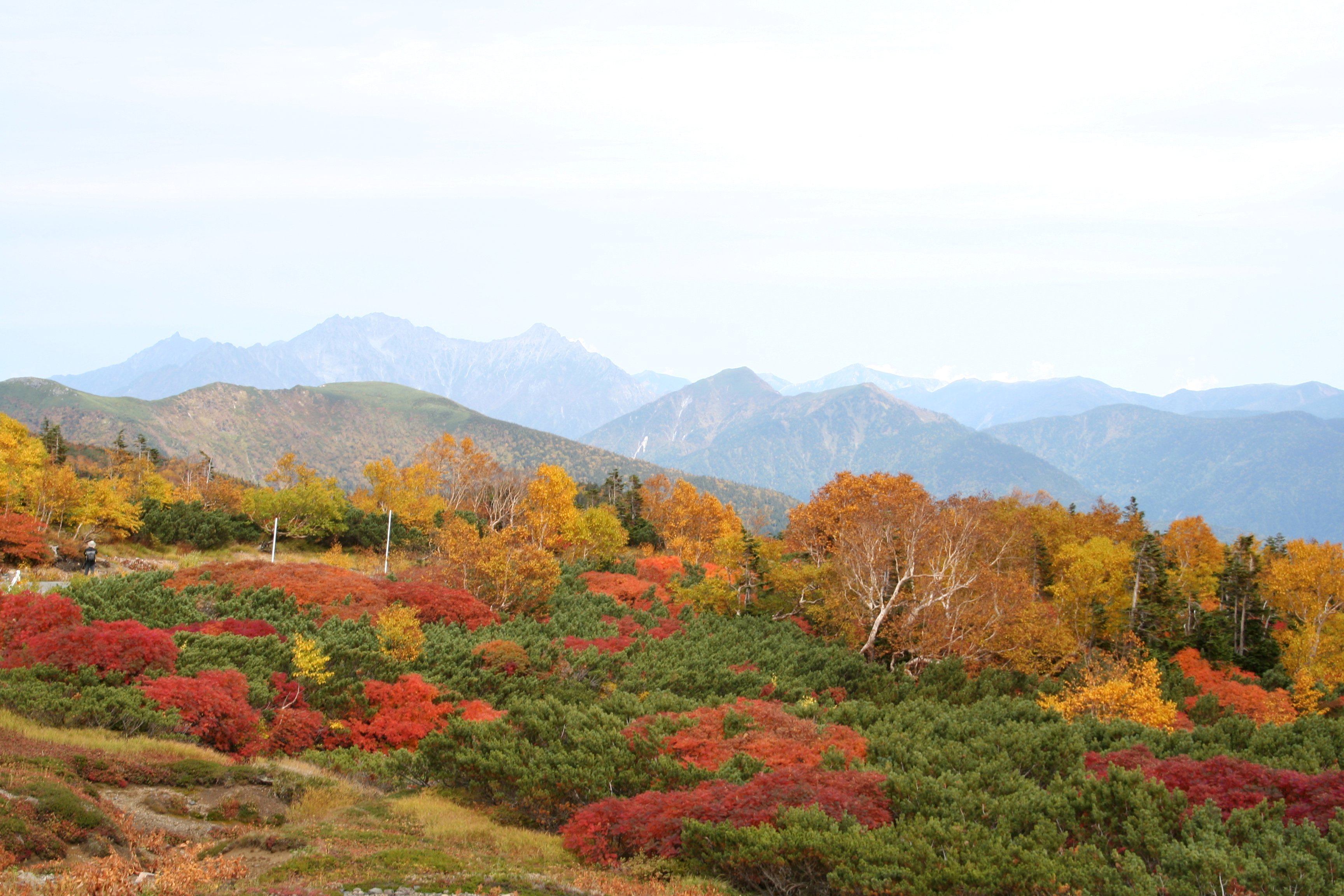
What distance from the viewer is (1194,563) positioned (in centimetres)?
6219

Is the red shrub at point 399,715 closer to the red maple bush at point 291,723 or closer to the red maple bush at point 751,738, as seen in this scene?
the red maple bush at point 291,723

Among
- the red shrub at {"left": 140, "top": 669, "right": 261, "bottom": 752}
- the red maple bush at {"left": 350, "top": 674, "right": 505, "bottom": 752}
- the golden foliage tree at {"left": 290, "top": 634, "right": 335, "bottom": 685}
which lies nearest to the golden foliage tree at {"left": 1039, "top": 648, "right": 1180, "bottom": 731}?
the red maple bush at {"left": 350, "top": 674, "right": 505, "bottom": 752}

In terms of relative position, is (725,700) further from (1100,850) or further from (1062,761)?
(1100,850)

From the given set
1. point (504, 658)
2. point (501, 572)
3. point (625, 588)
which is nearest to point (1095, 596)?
point (625, 588)

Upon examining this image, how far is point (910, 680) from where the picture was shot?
34219 millimetres

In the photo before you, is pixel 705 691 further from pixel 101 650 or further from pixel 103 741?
pixel 101 650

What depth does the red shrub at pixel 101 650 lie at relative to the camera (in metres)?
22.4

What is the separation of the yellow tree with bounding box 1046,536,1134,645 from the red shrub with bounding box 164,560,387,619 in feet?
124

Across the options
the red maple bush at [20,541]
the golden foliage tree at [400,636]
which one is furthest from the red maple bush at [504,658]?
the red maple bush at [20,541]

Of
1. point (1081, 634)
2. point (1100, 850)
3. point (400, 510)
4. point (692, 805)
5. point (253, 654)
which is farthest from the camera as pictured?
point (400, 510)

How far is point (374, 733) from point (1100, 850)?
1952 cm

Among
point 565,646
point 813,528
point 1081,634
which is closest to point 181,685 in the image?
point 565,646

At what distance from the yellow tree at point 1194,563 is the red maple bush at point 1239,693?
638 cm

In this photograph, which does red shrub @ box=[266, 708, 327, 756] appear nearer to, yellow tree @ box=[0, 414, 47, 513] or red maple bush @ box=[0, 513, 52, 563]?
red maple bush @ box=[0, 513, 52, 563]
